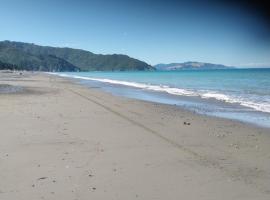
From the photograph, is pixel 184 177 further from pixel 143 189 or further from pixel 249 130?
pixel 249 130

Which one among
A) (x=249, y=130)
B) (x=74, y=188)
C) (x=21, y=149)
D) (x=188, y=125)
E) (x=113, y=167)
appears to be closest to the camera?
(x=74, y=188)

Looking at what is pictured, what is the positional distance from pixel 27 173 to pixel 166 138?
4299mm

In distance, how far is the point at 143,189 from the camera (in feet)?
19.6

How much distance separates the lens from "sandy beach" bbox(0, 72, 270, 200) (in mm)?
5883

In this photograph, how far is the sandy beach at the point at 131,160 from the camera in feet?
Result: 19.3

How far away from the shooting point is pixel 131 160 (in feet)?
25.3

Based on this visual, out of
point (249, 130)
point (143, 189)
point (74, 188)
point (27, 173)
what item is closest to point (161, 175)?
point (143, 189)

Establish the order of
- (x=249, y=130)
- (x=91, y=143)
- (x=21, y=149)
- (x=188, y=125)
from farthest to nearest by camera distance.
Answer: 1. (x=188, y=125)
2. (x=249, y=130)
3. (x=91, y=143)
4. (x=21, y=149)

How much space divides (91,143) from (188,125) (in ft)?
13.8

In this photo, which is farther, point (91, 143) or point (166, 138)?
point (166, 138)

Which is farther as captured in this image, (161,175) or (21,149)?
(21,149)

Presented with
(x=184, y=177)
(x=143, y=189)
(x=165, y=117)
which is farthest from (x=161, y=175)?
(x=165, y=117)

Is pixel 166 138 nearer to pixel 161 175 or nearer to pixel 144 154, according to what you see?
pixel 144 154

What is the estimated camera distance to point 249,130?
38.7 ft
